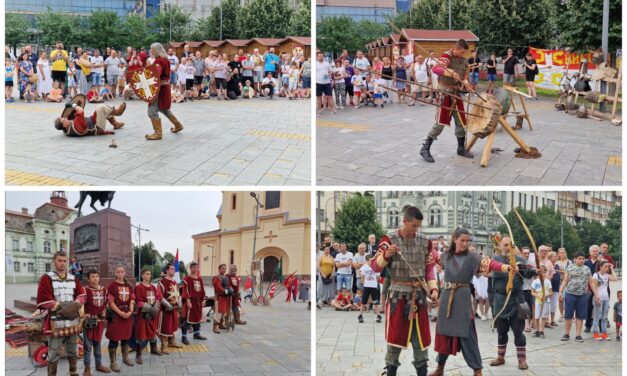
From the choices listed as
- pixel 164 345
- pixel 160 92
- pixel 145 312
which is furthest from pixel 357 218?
pixel 145 312

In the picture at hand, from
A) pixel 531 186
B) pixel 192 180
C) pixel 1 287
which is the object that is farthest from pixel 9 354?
pixel 531 186

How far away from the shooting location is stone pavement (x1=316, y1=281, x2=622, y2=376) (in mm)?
6215

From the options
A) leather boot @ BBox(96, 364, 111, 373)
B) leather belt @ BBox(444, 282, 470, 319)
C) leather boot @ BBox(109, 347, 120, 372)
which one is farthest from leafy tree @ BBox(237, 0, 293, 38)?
leather belt @ BBox(444, 282, 470, 319)

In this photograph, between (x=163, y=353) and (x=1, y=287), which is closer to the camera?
(x=1, y=287)

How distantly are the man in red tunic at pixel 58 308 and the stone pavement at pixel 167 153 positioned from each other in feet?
7.01

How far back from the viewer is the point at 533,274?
6.20 m

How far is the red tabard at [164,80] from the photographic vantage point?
9.97 metres

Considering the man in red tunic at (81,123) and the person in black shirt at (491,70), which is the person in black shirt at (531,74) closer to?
the person in black shirt at (491,70)

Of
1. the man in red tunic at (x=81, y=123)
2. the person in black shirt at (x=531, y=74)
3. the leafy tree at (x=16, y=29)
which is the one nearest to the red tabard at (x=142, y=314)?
the man in red tunic at (x=81, y=123)

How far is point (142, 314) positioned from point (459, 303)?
371cm

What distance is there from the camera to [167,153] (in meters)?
9.37

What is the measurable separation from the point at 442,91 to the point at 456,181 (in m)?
1.19

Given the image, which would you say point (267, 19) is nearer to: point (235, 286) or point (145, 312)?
point (235, 286)

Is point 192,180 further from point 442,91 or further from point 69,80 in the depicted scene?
point 69,80
